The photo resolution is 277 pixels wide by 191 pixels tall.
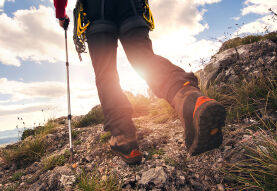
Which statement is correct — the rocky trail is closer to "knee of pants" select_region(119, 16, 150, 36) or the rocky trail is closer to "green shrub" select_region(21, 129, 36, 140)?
"green shrub" select_region(21, 129, 36, 140)

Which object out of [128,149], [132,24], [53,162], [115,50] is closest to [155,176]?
[128,149]

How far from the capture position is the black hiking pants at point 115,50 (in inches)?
74.2

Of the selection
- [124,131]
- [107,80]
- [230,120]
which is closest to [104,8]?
[107,80]

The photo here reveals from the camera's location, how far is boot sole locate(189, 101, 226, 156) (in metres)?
1.35

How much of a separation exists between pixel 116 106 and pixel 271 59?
3.56 m

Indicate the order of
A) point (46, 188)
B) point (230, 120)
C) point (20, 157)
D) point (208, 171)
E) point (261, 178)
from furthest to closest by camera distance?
point (20, 157)
point (230, 120)
point (46, 188)
point (208, 171)
point (261, 178)

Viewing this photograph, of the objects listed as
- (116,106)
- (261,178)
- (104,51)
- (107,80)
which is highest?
(104,51)

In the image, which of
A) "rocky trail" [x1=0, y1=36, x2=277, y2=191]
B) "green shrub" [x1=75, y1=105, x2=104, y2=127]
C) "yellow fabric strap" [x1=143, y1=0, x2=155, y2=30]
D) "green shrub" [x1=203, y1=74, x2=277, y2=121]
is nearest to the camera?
"rocky trail" [x1=0, y1=36, x2=277, y2=191]

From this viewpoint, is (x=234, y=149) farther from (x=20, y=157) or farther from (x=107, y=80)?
(x=20, y=157)

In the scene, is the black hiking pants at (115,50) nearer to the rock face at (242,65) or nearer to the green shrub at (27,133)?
the rock face at (242,65)

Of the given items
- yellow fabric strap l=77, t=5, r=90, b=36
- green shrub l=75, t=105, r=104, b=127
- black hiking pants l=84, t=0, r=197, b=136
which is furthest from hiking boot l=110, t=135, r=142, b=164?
green shrub l=75, t=105, r=104, b=127

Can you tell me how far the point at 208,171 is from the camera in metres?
1.77

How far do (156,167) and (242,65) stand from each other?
10.9 feet

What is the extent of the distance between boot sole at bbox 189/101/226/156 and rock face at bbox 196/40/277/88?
2540mm
